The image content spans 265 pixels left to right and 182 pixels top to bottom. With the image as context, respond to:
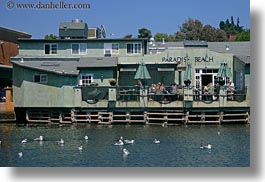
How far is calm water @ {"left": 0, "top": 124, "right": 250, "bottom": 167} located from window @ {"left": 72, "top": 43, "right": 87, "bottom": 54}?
5178mm

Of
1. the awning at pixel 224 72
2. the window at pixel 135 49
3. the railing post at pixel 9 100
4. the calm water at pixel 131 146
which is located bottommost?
the calm water at pixel 131 146

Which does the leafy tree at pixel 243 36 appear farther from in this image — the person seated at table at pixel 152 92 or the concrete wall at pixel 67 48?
the person seated at table at pixel 152 92

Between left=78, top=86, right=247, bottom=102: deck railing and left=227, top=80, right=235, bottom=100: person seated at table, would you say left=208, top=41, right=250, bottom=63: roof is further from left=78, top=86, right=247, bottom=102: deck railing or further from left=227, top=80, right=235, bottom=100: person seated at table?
left=78, top=86, right=247, bottom=102: deck railing

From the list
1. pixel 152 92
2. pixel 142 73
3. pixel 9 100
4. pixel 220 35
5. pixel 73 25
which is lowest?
pixel 9 100

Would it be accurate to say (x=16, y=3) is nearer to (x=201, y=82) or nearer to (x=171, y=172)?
(x=171, y=172)

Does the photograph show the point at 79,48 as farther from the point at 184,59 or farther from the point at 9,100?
the point at 184,59

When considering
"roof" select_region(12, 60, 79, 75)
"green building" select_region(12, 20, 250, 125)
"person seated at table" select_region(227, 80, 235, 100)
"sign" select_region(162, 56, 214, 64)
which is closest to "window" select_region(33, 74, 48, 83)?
"green building" select_region(12, 20, 250, 125)

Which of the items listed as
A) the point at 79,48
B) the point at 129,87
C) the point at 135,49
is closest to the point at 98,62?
the point at 79,48

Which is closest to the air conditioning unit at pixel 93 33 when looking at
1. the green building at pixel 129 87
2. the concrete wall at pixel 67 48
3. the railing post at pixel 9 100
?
the concrete wall at pixel 67 48

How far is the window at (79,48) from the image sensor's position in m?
24.6

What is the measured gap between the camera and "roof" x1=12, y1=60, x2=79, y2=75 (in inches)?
849

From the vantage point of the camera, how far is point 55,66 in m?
22.4

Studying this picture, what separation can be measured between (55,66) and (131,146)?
27.8 ft

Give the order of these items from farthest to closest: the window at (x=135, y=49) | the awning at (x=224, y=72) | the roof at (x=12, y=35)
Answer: the window at (x=135, y=49) < the roof at (x=12, y=35) < the awning at (x=224, y=72)
